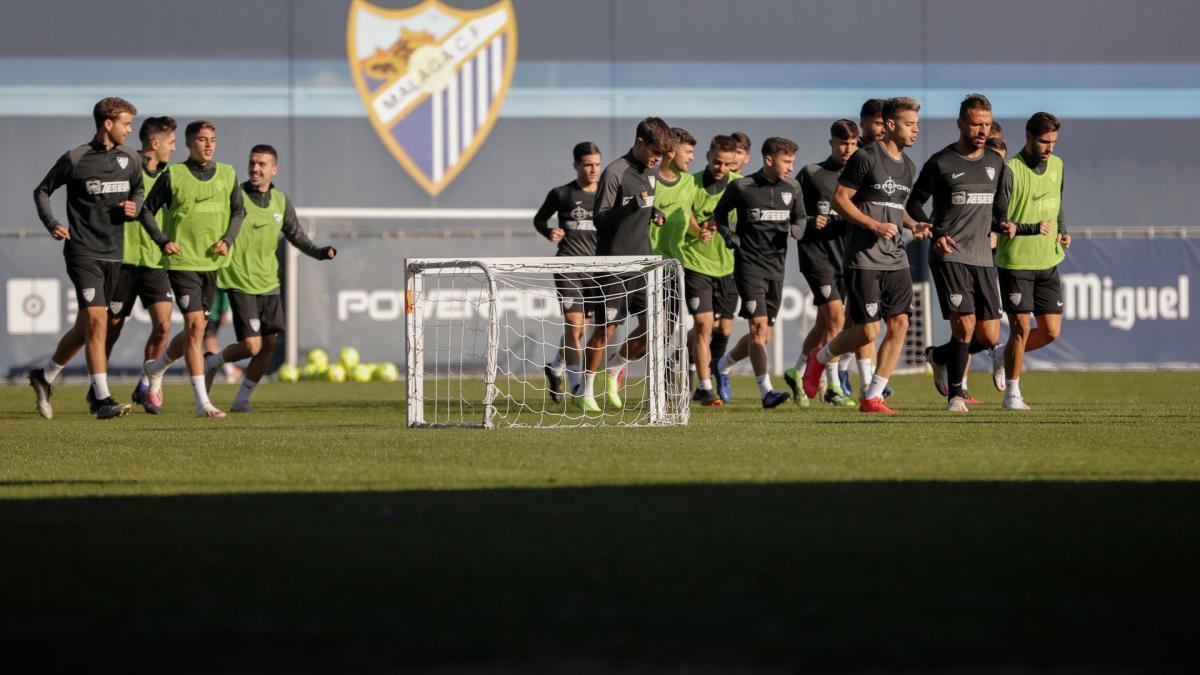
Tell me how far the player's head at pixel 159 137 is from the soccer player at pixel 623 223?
118 inches

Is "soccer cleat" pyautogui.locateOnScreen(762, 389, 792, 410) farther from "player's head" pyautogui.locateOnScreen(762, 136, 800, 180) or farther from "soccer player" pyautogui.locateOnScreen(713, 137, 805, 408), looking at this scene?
"player's head" pyautogui.locateOnScreen(762, 136, 800, 180)

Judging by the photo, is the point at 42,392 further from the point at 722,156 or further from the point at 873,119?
the point at 873,119

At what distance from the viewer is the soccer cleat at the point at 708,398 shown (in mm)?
12016

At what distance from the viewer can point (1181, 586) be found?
3312 millimetres

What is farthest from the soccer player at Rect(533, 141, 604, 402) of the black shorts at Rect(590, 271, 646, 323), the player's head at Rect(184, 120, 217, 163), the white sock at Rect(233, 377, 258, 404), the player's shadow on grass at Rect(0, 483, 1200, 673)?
the player's shadow on grass at Rect(0, 483, 1200, 673)

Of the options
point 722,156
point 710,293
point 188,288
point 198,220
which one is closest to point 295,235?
point 198,220

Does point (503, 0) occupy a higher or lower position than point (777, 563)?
higher

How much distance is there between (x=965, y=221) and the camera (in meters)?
9.99

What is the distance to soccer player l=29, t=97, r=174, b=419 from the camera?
1064cm

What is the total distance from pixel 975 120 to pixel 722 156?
278 cm

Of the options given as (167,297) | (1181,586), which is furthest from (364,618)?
(167,297)

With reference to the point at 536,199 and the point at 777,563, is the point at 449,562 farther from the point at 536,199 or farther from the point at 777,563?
the point at 536,199

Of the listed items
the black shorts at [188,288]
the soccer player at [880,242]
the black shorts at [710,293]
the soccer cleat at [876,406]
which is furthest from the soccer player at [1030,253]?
Answer: the black shorts at [188,288]

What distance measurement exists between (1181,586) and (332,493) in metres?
2.81
